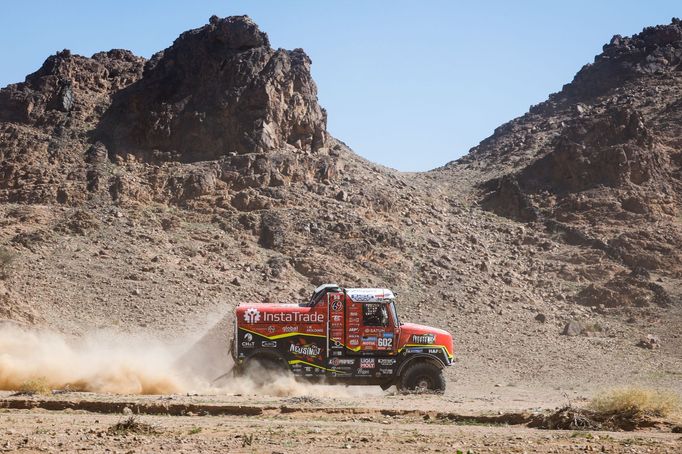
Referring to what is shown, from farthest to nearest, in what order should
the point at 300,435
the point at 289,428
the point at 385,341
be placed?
1. the point at 385,341
2. the point at 289,428
3. the point at 300,435

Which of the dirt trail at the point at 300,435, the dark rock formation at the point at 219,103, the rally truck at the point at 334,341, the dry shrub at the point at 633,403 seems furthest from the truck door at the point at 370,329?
the dark rock formation at the point at 219,103

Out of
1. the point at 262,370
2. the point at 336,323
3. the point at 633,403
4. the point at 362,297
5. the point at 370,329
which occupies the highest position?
the point at 362,297

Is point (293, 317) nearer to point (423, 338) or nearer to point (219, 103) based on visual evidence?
point (423, 338)

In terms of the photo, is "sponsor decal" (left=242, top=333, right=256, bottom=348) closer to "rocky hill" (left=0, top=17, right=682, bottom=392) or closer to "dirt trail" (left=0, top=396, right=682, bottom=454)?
"dirt trail" (left=0, top=396, right=682, bottom=454)

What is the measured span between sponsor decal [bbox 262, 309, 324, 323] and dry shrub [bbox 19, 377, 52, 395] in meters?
5.03

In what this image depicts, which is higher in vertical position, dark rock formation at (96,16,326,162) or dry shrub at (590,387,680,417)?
dark rock formation at (96,16,326,162)

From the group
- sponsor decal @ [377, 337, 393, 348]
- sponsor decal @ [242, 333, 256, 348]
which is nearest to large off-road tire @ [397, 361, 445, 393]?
sponsor decal @ [377, 337, 393, 348]

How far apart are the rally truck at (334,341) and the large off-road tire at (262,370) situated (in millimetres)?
24

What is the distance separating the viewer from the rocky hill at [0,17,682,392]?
3700 cm

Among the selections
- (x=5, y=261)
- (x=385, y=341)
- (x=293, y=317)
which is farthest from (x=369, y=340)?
(x=5, y=261)

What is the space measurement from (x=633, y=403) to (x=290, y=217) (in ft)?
102

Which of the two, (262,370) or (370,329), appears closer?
(262,370)

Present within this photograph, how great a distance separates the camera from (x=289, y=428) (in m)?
14.9

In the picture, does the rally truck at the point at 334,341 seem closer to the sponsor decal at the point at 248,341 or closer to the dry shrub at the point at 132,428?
the sponsor decal at the point at 248,341
